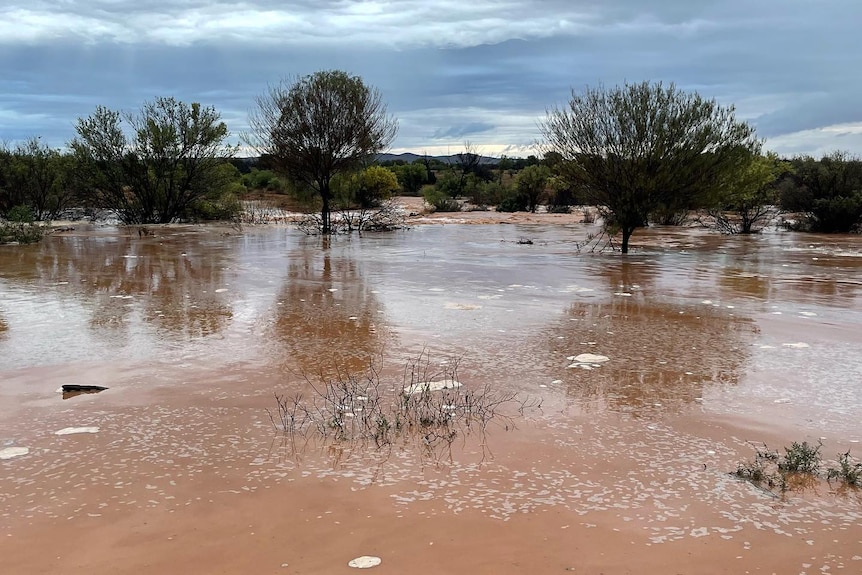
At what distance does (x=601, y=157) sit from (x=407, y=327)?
42.2ft

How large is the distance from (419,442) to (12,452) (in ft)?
8.72

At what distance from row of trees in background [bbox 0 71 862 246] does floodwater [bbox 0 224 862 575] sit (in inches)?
323

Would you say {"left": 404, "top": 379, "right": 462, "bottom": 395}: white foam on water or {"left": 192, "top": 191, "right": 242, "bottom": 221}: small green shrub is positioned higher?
{"left": 192, "top": 191, "right": 242, "bottom": 221}: small green shrub

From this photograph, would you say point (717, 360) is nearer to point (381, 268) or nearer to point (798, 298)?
point (798, 298)

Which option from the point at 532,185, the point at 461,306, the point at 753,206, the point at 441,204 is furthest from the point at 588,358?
the point at 532,185

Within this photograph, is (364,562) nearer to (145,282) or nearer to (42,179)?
(145,282)

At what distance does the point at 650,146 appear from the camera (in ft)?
62.5

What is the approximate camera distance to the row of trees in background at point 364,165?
19156 mm

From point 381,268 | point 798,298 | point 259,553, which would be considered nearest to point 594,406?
point 259,553

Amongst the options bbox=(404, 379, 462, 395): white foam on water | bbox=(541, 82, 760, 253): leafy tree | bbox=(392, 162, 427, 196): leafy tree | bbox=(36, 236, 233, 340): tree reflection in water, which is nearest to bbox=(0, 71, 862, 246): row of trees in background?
bbox=(541, 82, 760, 253): leafy tree

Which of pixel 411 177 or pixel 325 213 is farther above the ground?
pixel 411 177

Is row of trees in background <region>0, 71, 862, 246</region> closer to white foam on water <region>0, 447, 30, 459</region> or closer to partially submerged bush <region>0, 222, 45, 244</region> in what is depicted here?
partially submerged bush <region>0, 222, 45, 244</region>

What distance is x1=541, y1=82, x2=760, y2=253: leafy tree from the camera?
62.3 ft

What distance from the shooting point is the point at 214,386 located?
5941mm
